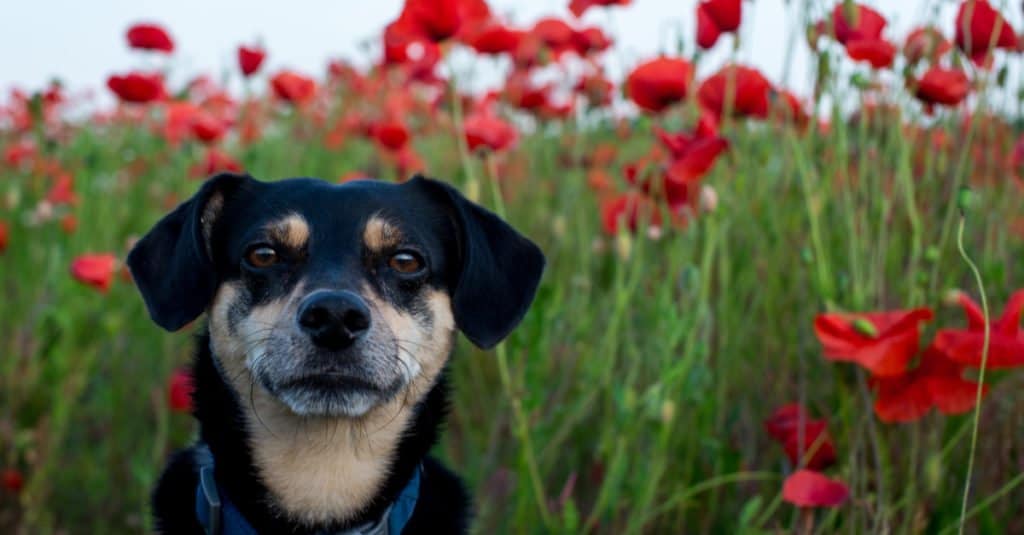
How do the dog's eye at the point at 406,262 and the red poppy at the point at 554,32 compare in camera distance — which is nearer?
the dog's eye at the point at 406,262

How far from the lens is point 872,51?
7.80 ft

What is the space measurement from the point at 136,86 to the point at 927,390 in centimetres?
300

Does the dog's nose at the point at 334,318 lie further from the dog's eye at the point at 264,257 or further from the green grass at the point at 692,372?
the green grass at the point at 692,372

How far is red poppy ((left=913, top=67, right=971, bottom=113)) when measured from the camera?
2.45 m

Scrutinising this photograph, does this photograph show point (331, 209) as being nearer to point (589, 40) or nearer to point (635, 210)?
point (635, 210)

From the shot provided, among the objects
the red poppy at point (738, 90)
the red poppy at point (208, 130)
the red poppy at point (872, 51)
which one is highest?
the red poppy at point (872, 51)

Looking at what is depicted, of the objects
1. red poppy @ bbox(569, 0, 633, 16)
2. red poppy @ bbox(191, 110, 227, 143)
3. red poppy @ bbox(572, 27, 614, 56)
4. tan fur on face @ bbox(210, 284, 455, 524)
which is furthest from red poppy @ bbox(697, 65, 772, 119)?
red poppy @ bbox(191, 110, 227, 143)

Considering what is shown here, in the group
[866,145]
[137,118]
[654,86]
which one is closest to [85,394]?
[137,118]

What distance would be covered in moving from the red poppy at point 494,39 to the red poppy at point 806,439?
1515mm

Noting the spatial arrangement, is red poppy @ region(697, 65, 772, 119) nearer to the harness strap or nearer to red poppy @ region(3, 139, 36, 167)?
the harness strap

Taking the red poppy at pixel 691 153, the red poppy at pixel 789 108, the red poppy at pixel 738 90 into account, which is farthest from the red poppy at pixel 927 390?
the red poppy at pixel 738 90

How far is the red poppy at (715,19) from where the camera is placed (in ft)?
8.75

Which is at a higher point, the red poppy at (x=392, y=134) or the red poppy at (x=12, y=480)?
the red poppy at (x=392, y=134)

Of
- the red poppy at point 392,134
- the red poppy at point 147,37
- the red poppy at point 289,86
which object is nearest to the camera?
the red poppy at point 392,134
